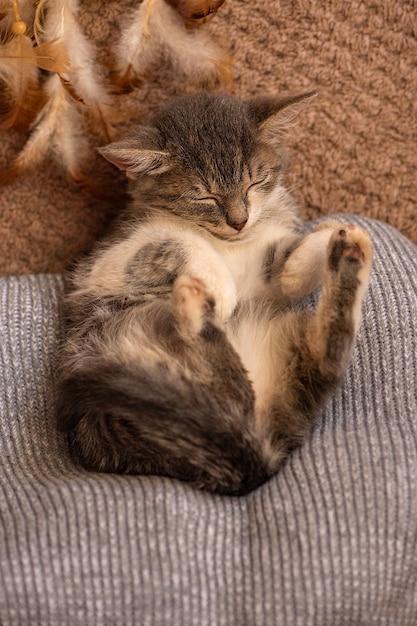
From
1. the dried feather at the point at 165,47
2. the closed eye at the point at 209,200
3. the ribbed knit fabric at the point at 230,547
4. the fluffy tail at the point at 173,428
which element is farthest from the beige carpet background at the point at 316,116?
the ribbed knit fabric at the point at 230,547

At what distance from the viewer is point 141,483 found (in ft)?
3.89

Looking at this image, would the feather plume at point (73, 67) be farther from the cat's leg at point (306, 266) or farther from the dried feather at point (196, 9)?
the cat's leg at point (306, 266)

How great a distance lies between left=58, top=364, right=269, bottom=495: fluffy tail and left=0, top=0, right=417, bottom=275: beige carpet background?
0.66 meters

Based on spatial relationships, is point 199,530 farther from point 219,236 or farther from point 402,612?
Answer: point 219,236

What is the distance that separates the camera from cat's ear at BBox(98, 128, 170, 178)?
1.41 meters

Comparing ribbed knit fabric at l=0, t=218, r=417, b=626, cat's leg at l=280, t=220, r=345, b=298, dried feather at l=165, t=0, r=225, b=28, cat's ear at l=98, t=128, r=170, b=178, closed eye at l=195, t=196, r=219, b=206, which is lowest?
ribbed knit fabric at l=0, t=218, r=417, b=626

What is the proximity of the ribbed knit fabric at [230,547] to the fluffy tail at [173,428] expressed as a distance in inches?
1.5

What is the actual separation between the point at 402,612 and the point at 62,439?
0.78 m

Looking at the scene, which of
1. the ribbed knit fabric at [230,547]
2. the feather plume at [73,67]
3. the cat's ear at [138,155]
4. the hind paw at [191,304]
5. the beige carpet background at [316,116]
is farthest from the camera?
the beige carpet background at [316,116]

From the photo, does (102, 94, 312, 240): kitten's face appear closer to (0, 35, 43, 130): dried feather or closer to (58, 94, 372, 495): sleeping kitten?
(58, 94, 372, 495): sleeping kitten

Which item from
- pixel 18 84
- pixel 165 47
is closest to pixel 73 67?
pixel 18 84

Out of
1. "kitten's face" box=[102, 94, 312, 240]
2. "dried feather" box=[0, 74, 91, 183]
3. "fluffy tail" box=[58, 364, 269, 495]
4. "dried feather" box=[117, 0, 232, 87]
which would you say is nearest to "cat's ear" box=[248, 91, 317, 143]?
"kitten's face" box=[102, 94, 312, 240]

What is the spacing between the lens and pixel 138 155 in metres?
1.43

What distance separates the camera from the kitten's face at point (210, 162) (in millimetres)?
1471
